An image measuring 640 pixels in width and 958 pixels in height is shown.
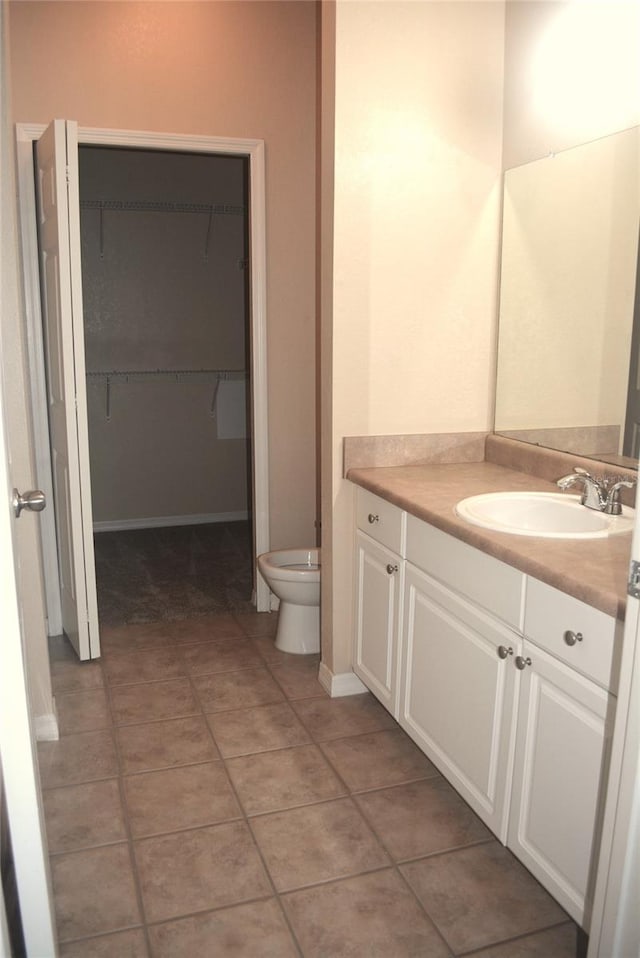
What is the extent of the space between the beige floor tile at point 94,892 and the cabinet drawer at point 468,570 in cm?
109

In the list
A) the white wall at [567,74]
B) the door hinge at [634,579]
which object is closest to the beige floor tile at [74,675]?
the door hinge at [634,579]

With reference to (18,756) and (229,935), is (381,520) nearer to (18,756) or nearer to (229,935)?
(229,935)

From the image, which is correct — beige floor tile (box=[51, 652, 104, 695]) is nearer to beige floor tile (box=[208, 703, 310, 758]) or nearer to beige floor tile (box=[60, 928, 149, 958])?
beige floor tile (box=[208, 703, 310, 758])

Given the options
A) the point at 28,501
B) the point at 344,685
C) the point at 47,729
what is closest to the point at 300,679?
the point at 344,685

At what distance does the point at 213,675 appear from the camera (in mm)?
3145

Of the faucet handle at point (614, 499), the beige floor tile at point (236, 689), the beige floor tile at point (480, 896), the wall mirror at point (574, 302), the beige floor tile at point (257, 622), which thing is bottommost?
the beige floor tile at point (480, 896)

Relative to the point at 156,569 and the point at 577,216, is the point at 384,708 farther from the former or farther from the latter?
the point at 156,569

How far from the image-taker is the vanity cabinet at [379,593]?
2508 millimetres

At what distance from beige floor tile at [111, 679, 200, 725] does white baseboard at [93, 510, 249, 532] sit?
231 cm

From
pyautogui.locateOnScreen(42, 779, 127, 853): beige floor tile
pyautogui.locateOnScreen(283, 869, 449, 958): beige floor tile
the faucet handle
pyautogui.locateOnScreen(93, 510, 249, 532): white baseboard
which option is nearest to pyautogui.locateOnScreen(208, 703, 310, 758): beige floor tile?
pyautogui.locateOnScreen(42, 779, 127, 853): beige floor tile

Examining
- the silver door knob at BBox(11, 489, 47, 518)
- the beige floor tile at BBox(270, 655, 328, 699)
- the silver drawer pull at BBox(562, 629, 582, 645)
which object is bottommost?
the beige floor tile at BBox(270, 655, 328, 699)

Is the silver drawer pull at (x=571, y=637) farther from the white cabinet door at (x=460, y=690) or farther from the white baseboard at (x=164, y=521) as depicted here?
the white baseboard at (x=164, y=521)

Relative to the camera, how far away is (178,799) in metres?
2.34

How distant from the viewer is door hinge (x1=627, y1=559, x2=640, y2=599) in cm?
128
